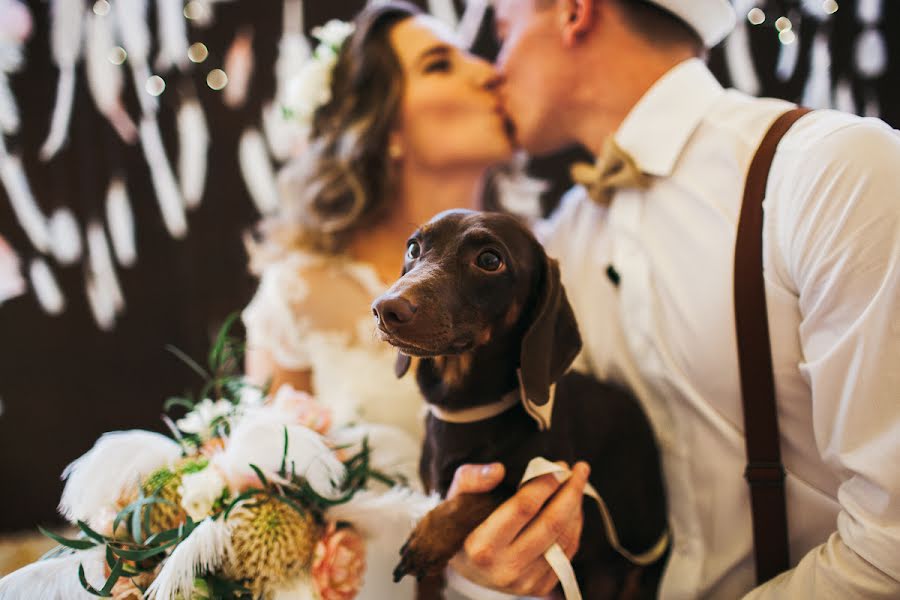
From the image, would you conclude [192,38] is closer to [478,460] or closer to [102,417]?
[102,417]

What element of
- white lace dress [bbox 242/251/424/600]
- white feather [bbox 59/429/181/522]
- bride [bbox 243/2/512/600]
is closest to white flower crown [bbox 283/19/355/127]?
bride [bbox 243/2/512/600]

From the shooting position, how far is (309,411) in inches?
54.6

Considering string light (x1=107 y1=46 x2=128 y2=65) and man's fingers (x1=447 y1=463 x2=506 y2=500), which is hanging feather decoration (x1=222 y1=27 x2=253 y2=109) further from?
man's fingers (x1=447 y1=463 x2=506 y2=500)

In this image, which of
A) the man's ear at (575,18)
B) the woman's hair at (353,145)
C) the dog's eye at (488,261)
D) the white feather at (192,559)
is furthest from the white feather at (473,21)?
the white feather at (192,559)

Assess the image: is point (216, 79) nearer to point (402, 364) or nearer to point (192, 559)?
point (402, 364)

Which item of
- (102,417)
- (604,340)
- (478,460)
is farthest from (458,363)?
(102,417)

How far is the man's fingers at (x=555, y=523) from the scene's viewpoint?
1.13 meters

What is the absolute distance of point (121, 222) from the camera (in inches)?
118

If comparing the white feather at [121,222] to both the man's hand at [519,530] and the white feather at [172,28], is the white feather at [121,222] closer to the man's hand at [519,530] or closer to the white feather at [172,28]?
the white feather at [172,28]

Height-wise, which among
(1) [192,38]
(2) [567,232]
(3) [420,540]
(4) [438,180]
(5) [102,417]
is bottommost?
(5) [102,417]

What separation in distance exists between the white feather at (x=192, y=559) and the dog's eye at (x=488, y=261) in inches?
26.6

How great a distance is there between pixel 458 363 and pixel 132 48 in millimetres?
2654

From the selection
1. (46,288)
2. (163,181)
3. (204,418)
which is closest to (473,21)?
(163,181)

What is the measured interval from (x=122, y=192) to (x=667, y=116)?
262 centimetres
